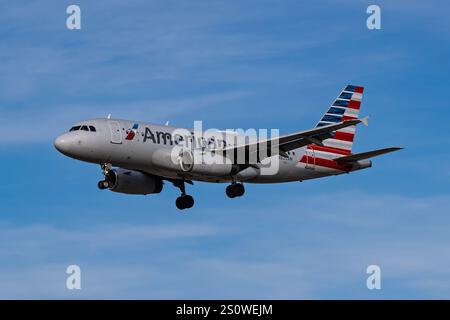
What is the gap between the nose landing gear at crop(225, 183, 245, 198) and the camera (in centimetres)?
7119


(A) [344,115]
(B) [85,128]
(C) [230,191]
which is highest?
(A) [344,115]

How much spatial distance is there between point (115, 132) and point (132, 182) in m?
6.57

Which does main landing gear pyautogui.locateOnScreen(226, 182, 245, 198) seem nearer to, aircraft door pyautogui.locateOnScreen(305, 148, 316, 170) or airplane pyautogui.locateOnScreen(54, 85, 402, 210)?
airplane pyautogui.locateOnScreen(54, 85, 402, 210)

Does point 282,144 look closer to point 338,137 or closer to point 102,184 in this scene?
point 338,137

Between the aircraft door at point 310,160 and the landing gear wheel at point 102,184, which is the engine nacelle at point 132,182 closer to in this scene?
the landing gear wheel at point 102,184

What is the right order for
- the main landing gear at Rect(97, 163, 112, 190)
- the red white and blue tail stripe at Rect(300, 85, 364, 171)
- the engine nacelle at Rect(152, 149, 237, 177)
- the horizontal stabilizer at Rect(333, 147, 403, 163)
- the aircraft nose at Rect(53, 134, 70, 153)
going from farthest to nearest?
the red white and blue tail stripe at Rect(300, 85, 364, 171)
the horizontal stabilizer at Rect(333, 147, 403, 163)
the main landing gear at Rect(97, 163, 112, 190)
the engine nacelle at Rect(152, 149, 237, 177)
the aircraft nose at Rect(53, 134, 70, 153)

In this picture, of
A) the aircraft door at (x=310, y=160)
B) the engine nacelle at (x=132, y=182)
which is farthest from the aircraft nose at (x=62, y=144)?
the aircraft door at (x=310, y=160)

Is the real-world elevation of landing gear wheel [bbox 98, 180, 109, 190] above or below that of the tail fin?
below

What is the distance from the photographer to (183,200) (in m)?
74.9

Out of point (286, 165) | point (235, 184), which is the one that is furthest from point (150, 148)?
point (286, 165)

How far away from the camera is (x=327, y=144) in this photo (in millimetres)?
78188

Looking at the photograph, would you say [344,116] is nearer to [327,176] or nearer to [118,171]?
[327,176]

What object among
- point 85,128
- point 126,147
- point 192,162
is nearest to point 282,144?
point 192,162

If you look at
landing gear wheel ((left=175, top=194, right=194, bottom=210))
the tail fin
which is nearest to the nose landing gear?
landing gear wheel ((left=175, top=194, right=194, bottom=210))
